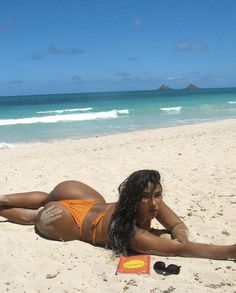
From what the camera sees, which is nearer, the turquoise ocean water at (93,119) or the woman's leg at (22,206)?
the woman's leg at (22,206)

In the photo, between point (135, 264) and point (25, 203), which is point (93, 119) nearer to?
point (25, 203)

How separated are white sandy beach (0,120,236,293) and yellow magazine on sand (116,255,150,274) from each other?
2.5 inches

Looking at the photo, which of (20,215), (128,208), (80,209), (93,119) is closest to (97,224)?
(80,209)

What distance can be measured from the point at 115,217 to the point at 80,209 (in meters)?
0.52

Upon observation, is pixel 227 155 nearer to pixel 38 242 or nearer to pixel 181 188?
pixel 181 188

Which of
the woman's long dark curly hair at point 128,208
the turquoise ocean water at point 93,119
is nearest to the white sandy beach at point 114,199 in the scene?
the woman's long dark curly hair at point 128,208

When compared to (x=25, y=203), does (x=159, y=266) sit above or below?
below

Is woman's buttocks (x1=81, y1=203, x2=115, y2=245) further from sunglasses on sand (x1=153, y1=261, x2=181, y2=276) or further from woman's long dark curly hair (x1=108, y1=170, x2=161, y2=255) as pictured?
sunglasses on sand (x1=153, y1=261, x2=181, y2=276)

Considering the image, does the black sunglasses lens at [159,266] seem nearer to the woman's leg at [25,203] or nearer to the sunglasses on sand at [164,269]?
the sunglasses on sand at [164,269]

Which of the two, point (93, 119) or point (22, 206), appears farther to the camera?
point (93, 119)

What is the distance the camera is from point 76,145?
12.3m

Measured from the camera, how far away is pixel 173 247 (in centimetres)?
389

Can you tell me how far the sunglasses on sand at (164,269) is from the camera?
3.62 metres

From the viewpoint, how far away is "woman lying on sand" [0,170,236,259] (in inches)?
152
